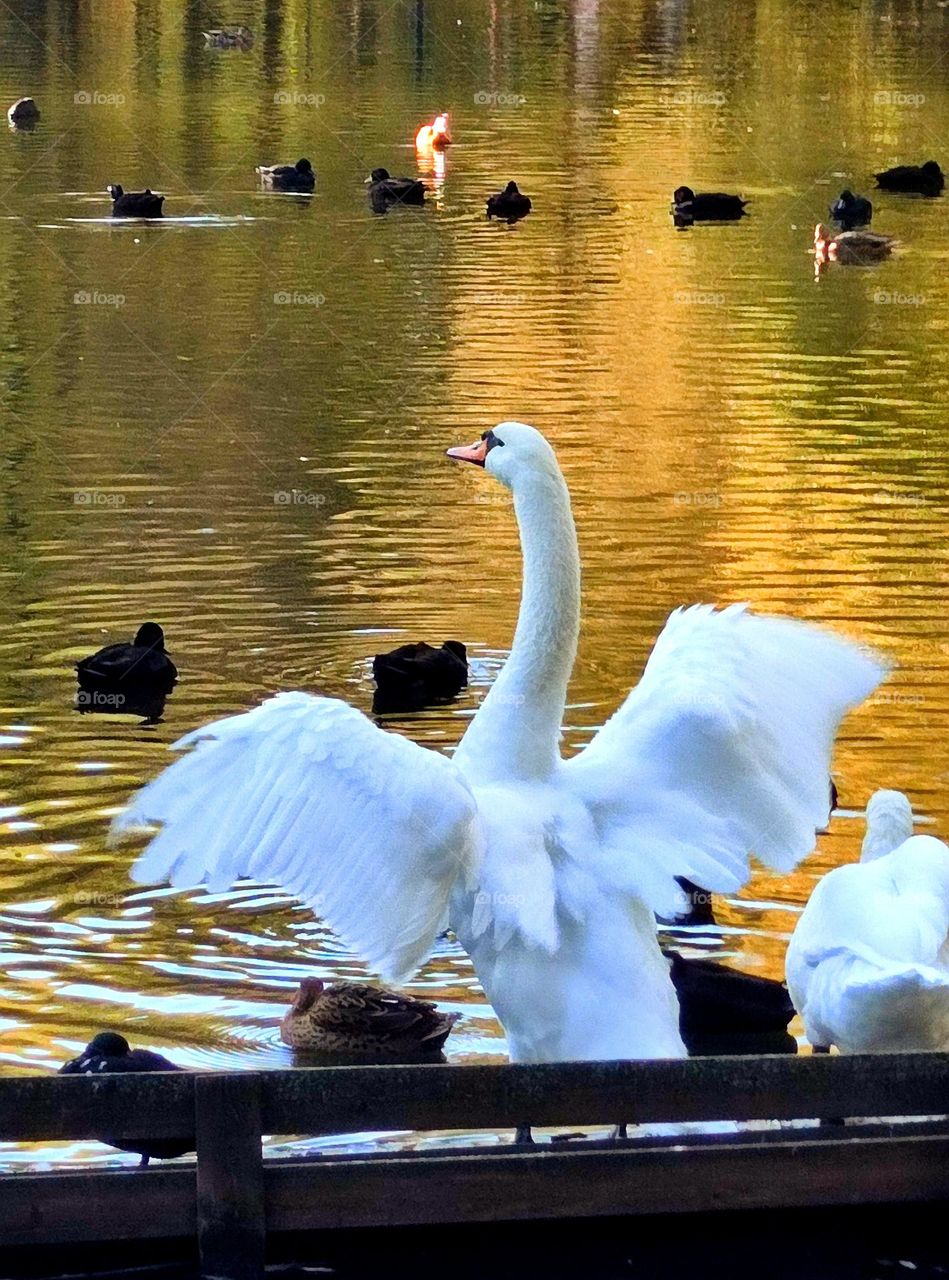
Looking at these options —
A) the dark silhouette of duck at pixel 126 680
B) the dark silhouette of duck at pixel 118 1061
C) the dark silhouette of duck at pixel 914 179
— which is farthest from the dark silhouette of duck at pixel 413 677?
the dark silhouette of duck at pixel 914 179

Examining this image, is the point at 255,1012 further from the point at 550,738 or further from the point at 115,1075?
the point at 115,1075

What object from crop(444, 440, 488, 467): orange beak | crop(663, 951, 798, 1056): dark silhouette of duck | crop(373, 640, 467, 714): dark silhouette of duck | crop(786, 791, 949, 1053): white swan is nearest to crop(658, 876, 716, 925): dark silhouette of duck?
crop(663, 951, 798, 1056): dark silhouette of duck

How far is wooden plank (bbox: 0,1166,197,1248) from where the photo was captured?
5227mm

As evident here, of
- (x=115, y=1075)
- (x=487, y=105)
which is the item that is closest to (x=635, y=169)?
(x=487, y=105)

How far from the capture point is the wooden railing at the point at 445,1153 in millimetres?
5203

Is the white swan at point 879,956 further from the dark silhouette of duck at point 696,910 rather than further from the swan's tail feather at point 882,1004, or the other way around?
the dark silhouette of duck at point 696,910

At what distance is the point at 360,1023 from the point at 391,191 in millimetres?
20101

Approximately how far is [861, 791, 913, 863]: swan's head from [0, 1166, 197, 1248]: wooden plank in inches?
96.6

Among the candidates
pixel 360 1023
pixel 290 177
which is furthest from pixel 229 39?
pixel 360 1023

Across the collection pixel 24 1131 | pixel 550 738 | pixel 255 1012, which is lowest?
pixel 255 1012

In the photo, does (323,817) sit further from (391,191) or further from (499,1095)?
(391,191)

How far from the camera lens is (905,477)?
594 inches

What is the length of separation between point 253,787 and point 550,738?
917mm

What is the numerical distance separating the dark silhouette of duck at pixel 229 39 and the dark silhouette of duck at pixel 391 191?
70.7 feet
